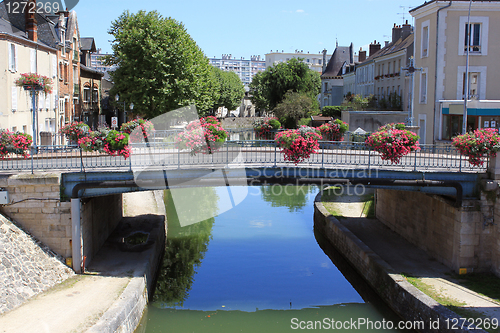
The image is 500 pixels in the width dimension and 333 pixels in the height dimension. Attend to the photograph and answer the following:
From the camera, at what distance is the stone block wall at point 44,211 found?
1327cm

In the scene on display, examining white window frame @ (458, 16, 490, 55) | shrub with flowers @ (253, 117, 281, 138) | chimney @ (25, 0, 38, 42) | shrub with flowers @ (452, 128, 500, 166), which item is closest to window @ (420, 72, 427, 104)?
white window frame @ (458, 16, 490, 55)

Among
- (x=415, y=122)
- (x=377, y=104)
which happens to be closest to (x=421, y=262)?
(x=415, y=122)

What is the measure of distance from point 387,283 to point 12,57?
69.3 ft

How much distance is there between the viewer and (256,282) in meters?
15.5

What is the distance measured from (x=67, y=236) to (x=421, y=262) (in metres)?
10.5

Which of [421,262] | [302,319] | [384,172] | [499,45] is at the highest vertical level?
[499,45]

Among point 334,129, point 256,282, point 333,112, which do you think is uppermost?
point 333,112

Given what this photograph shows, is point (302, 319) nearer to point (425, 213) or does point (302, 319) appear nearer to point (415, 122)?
point (425, 213)

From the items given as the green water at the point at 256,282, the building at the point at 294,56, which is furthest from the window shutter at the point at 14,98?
the building at the point at 294,56

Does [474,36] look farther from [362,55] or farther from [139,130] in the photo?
[362,55]

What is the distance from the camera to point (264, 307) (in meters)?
13.7

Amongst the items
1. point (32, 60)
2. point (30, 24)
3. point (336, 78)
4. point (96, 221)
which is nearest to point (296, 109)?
point (336, 78)

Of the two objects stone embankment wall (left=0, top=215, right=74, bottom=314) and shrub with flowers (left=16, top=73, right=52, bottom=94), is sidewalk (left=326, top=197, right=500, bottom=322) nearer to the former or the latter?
stone embankment wall (left=0, top=215, right=74, bottom=314)

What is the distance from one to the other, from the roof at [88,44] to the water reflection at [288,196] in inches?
769
